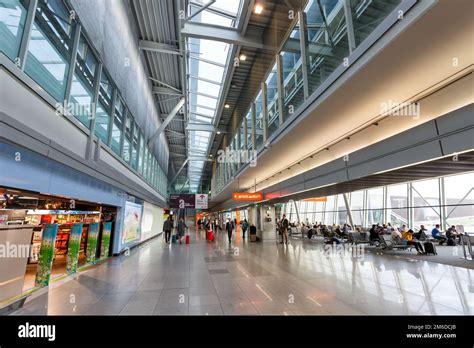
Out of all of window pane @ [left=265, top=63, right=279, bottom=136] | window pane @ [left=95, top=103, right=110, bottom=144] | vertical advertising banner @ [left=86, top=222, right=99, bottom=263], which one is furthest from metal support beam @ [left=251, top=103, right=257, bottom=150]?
vertical advertising banner @ [left=86, top=222, right=99, bottom=263]

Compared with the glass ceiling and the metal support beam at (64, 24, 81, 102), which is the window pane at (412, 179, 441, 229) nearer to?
the glass ceiling

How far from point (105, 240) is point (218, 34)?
412 inches

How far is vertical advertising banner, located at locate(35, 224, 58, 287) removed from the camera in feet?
18.4

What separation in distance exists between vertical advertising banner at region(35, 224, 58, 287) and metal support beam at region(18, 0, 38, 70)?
3.97 m

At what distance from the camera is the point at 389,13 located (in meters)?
4.38

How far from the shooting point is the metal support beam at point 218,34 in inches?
398

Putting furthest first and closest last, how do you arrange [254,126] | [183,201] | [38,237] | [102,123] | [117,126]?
1. [183,201]
2. [254,126]
3. [117,126]
4. [102,123]
5. [38,237]

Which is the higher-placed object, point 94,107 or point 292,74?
point 292,74

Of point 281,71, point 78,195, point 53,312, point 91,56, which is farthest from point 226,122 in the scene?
point 53,312

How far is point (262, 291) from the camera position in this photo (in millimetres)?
5336

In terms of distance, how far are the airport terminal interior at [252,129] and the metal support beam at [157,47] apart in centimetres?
11

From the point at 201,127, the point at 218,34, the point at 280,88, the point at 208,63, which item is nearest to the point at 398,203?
the point at 280,88

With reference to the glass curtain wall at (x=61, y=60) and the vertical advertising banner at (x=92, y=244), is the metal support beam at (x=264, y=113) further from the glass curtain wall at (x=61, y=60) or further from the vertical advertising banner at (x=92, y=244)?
the vertical advertising banner at (x=92, y=244)

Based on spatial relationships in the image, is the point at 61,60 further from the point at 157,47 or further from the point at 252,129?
the point at 252,129
